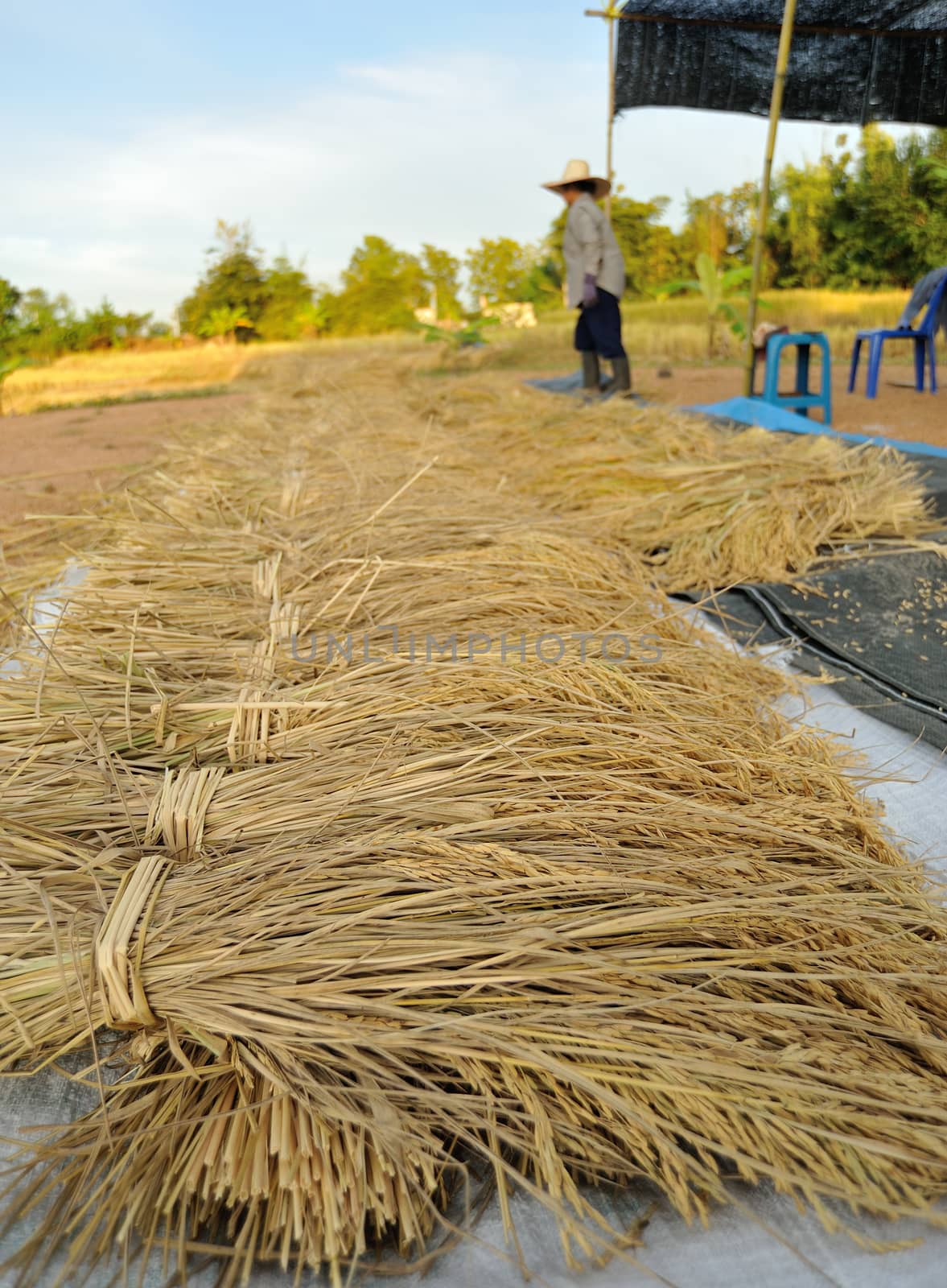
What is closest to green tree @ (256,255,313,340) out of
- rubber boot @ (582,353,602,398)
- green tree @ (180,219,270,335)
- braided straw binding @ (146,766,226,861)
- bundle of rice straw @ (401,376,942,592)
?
green tree @ (180,219,270,335)

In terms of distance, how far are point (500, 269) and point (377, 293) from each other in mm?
3849

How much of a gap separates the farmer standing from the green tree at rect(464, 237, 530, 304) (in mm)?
19277

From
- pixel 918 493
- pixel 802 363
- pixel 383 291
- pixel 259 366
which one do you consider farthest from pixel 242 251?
pixel 918 493

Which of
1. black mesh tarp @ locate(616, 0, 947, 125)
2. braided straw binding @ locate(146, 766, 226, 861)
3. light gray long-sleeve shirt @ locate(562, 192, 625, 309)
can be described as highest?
black mesh tarp @ locate(616, 0, 947, 125)

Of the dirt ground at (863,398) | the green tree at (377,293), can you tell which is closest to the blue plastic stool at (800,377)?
the dirt ground at (863,398)

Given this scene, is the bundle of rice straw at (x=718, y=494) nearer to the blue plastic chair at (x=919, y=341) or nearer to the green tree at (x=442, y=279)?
the blue plastic chair at (x=919, y=341)

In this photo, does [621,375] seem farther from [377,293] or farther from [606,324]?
[377,293]

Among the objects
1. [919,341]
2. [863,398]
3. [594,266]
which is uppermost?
[594,266]

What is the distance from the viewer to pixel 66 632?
158cm

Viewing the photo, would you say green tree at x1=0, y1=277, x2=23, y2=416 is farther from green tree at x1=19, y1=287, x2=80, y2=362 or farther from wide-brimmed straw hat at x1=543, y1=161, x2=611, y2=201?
wide-brimmed straw hat at x1=543, y1=161, x2=611, y2=201

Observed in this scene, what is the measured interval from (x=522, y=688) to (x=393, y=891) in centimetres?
41

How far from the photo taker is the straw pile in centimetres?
69

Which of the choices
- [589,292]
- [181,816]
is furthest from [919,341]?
[181,816]

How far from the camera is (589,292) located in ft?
18.3
